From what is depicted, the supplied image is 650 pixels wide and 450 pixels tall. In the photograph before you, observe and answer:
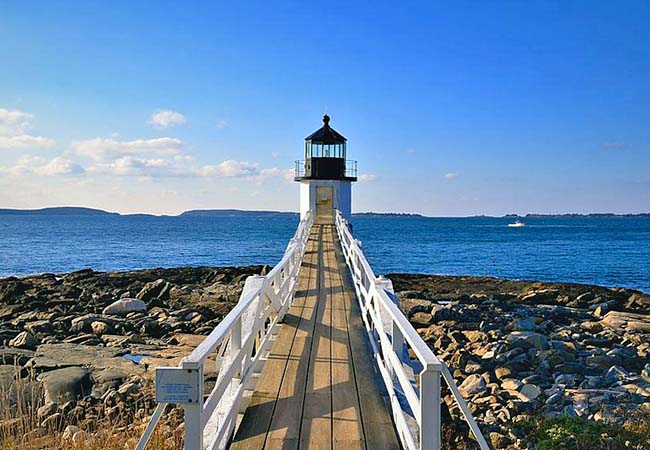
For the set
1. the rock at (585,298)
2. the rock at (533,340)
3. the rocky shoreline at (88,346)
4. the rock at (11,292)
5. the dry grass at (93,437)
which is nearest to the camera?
the dry grass at (93,437)

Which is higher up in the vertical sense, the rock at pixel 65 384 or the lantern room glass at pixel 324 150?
the lantern room glass at pixel 324 150

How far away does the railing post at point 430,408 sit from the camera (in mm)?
2969

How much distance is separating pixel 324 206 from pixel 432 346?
16828 millimetres

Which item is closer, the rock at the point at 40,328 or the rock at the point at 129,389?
the rock at the point at 129,389

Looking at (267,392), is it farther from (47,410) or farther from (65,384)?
(65,384)

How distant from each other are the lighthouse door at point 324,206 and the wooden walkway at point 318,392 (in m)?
18.9

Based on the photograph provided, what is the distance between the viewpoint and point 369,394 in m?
5.09

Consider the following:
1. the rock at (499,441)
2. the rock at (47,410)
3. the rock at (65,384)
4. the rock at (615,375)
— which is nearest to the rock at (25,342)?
the rock at (65,384)

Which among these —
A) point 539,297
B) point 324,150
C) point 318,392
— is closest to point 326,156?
point 324,150

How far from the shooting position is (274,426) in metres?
4.41

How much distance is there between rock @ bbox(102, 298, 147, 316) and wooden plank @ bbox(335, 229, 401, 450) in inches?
379

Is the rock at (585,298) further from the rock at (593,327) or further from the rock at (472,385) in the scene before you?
the rock at (472,385)

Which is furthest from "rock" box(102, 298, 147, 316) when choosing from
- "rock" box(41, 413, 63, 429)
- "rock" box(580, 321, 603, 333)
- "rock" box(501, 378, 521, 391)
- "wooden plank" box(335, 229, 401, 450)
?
"rock" box(580, 321, 603, 333)

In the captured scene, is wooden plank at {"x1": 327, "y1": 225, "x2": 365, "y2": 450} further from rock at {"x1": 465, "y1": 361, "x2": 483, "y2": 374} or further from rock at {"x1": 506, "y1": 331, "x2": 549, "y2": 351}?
rock at {"x1": 506, "y1": 331, "x2": 549, "y2": 351}
